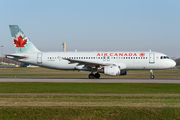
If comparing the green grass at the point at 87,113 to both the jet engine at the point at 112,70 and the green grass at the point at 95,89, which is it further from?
the jet engine at the point at 112,70

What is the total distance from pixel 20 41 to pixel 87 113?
3404 centimetres

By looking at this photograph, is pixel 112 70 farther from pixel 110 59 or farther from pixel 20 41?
pixel 20 41

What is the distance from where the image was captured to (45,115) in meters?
14.0

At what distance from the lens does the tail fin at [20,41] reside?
148ft

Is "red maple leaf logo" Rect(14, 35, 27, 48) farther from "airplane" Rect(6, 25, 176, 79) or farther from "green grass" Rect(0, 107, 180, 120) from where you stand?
"green grass" Rect(0, 107, 180, 120)

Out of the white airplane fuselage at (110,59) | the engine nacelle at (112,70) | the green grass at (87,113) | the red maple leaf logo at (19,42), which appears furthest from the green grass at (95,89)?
the red maple leaf logo at (19,42)

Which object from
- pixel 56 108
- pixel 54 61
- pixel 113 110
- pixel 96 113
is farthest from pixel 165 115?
pixel 54 61

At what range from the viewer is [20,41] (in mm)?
45188

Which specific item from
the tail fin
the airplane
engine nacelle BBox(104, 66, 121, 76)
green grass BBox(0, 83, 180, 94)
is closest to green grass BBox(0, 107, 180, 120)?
green grass BBox(0, 83, 180, 94)

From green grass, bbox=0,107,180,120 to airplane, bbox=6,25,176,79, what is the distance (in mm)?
25354

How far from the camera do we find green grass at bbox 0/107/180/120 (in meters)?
14.0

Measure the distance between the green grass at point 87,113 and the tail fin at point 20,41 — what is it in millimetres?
31855

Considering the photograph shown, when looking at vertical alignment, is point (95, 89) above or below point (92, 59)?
below

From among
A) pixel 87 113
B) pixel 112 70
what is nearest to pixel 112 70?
pixel 112 70
